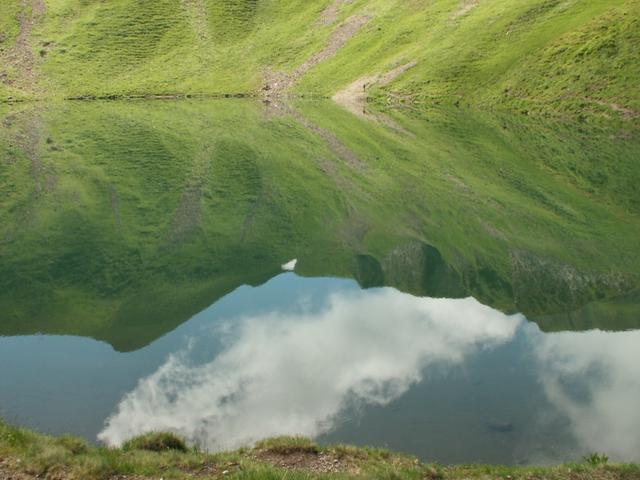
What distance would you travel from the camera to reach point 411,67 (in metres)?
126

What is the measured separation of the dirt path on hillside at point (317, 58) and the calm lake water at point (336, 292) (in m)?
62.9

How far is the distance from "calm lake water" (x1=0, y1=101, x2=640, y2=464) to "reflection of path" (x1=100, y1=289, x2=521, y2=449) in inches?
4.9

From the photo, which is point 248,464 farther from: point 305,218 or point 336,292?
point 305,218

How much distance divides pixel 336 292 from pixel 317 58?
117 metres

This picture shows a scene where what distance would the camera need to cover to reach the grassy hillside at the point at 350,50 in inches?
3967

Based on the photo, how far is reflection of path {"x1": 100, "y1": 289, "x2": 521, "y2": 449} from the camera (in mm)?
23219

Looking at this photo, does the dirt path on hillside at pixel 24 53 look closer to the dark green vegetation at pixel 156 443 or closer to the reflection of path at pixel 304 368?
the reflection of path at pixel 304 368

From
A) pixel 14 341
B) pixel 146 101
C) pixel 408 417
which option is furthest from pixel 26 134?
pixel 408 417

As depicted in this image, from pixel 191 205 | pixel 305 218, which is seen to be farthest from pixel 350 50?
pixel 305 218

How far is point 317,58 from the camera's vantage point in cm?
14588

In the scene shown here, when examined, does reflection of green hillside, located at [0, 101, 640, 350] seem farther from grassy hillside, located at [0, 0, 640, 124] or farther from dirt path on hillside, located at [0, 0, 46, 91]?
dirt path on hillside, located at [0, 0, 46, 91]

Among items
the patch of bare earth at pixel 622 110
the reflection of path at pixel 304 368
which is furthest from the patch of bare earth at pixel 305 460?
the patch of bare earth at pixel 622 110

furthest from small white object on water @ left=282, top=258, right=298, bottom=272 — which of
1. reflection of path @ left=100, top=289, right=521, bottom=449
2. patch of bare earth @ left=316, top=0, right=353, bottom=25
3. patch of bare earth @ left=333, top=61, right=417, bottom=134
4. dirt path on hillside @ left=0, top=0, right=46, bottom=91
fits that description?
patch of bare earth @ left=316, top=0, right=353, bottom=25

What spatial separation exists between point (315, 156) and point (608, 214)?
34368 mm
